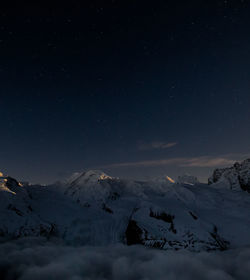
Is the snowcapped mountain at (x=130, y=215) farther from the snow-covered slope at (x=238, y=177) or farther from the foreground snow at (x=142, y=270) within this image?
the snow-covered slope at (x=238, y=177)

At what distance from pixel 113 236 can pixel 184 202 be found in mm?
11520

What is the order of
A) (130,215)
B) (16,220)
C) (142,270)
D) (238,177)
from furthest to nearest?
(238,177) → (130,215) → (16,220) → (142,270)

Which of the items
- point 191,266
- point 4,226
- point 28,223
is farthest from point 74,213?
point 191,266

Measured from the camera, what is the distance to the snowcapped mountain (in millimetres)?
15562

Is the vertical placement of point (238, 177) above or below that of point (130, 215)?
above

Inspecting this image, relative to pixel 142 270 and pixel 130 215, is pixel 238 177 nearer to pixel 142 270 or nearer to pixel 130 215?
pixel 130 215

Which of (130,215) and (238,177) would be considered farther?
(238,177)

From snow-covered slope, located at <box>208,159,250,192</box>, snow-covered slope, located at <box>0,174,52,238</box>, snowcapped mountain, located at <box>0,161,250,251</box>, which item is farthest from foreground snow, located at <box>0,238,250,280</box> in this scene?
snow-covered slope, located at <box>208,159,250,192</box>

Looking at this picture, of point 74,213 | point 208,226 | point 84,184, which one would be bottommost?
point 208,226

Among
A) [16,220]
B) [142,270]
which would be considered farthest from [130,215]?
[142,270]

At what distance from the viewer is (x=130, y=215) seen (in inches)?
825

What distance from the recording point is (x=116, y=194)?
2753 cm

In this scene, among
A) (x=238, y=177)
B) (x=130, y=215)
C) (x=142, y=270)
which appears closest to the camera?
(x=142, y=270)

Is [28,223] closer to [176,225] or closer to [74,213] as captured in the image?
[74,213]
